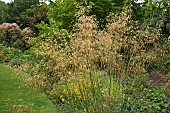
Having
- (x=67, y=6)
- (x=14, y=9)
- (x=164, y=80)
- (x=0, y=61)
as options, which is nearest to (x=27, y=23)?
(x=14, y=9)

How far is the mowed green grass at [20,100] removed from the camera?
20.6 ft

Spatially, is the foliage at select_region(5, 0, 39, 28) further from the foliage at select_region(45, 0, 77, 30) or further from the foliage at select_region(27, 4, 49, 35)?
the foliage at select_region(45, 0, 77, 30)

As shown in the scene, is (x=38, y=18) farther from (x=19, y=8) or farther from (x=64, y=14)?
(x=64, y=14)

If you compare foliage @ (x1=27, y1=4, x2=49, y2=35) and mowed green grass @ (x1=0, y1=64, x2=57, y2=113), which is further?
foliage @ (x1=27, y1=4, x2=49, y2=35)

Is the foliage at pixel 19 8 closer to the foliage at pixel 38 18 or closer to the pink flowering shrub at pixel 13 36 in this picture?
the foliage at pixel 38 18

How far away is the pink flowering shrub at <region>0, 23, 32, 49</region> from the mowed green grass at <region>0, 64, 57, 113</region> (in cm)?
546

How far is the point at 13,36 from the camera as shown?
50.1ft

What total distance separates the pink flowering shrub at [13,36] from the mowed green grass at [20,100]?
5462mm

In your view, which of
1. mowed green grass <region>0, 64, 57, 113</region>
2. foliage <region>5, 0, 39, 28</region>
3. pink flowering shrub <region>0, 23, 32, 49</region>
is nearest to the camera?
mowed green grass <region>0, 64, 57, 113</region>

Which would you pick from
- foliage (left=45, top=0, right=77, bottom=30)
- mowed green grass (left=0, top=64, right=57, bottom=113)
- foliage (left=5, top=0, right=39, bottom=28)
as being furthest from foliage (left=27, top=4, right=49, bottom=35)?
mowed green grass (left=0, top=64, right=57, bottom=113)

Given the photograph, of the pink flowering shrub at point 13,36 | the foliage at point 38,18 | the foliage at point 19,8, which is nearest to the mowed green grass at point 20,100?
the pink flowering shrub at point 13,36

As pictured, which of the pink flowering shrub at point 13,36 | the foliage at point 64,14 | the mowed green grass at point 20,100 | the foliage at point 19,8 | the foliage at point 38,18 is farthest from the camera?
the foliage at point 19,8

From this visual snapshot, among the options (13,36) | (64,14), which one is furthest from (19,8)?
(64,14)

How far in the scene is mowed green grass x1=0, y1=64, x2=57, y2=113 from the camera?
6290 mm
